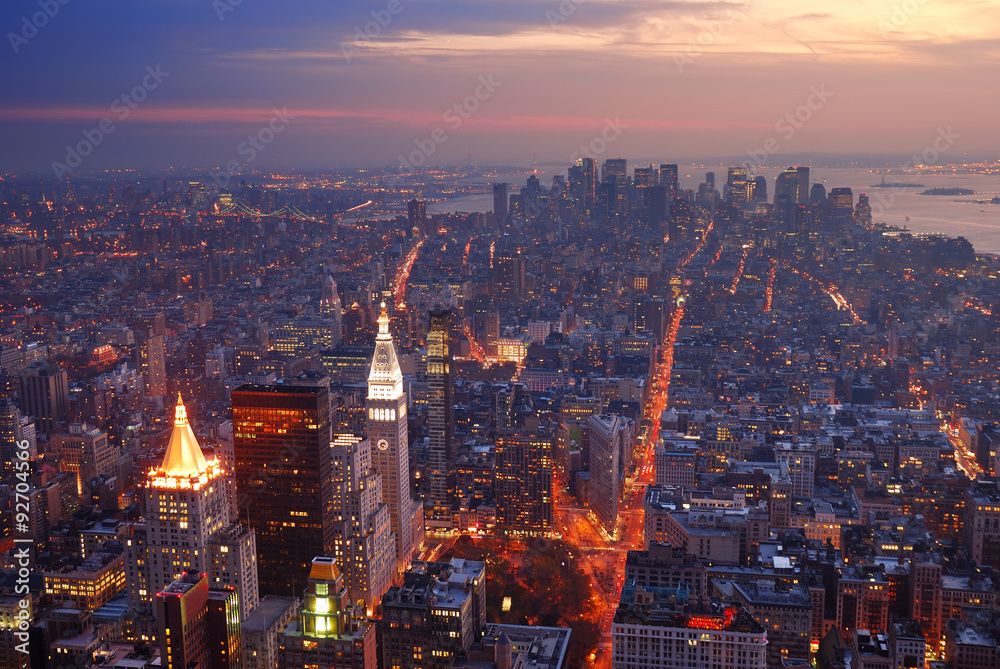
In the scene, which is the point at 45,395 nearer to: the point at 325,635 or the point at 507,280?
the point at 325,635

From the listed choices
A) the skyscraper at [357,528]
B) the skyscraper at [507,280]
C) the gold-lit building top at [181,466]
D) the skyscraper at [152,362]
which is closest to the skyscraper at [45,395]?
the skyscraper at [152,362]

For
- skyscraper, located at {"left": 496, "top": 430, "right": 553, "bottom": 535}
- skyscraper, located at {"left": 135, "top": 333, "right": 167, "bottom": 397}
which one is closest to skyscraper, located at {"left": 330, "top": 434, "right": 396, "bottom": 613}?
skyscraper, located at {"left": 496, "top": 430, "right": 553, "bottom": 535}

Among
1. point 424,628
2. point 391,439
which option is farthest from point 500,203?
point 424,628

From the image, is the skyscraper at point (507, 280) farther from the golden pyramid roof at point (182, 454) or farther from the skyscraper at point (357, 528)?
the golden pyramid roof at point (182, 454)

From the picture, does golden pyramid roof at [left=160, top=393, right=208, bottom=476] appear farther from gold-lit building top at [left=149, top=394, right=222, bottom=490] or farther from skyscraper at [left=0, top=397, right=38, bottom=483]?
skyscraper at [left=0, top=397, right=38, bottom=483]

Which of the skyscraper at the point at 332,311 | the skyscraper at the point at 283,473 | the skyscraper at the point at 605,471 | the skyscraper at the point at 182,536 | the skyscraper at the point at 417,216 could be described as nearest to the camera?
the skyscraper at the point at 182,536

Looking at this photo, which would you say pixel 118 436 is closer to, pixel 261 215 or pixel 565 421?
pixel 565 421
